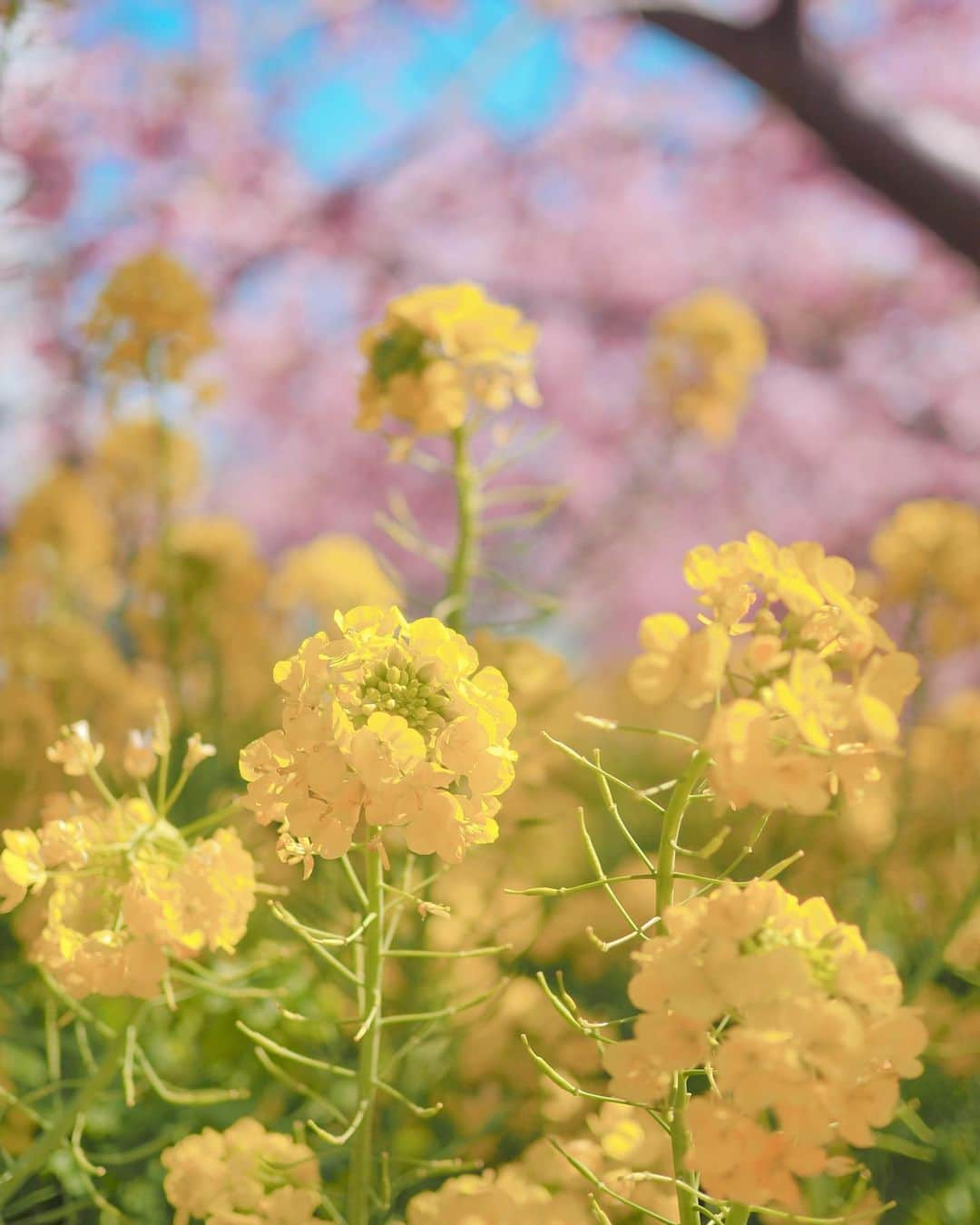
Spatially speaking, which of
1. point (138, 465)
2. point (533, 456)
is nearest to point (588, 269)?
point (533, 456)

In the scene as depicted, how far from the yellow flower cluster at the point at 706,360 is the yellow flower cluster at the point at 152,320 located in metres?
0.65

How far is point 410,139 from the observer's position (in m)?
3.45

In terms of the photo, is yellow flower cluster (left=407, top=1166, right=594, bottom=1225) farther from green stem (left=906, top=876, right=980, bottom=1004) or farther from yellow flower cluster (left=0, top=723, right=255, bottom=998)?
green stem (left=906, top=876, right=980, bottom=1004)

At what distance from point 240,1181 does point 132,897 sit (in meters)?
0.17

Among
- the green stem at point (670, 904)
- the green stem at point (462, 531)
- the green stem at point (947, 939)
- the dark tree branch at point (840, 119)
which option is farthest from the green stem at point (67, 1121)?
the dark tree branch at point (840, 119)

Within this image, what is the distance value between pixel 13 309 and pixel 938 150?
71.4 inches

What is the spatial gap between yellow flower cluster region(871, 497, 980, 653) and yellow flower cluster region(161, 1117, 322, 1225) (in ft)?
2.39

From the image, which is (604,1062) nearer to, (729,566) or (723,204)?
(729,566)

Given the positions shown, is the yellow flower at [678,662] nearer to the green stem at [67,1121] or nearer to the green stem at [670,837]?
the green stem at [670,837]

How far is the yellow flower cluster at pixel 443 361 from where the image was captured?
0.84 m

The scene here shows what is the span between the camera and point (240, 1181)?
597 millimetres

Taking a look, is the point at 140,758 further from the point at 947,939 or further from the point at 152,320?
the point at 152,320

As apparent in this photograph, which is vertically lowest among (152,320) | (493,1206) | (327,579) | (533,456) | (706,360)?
(533,456)

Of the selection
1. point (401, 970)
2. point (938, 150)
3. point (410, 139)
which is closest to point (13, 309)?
point (410, 139)
